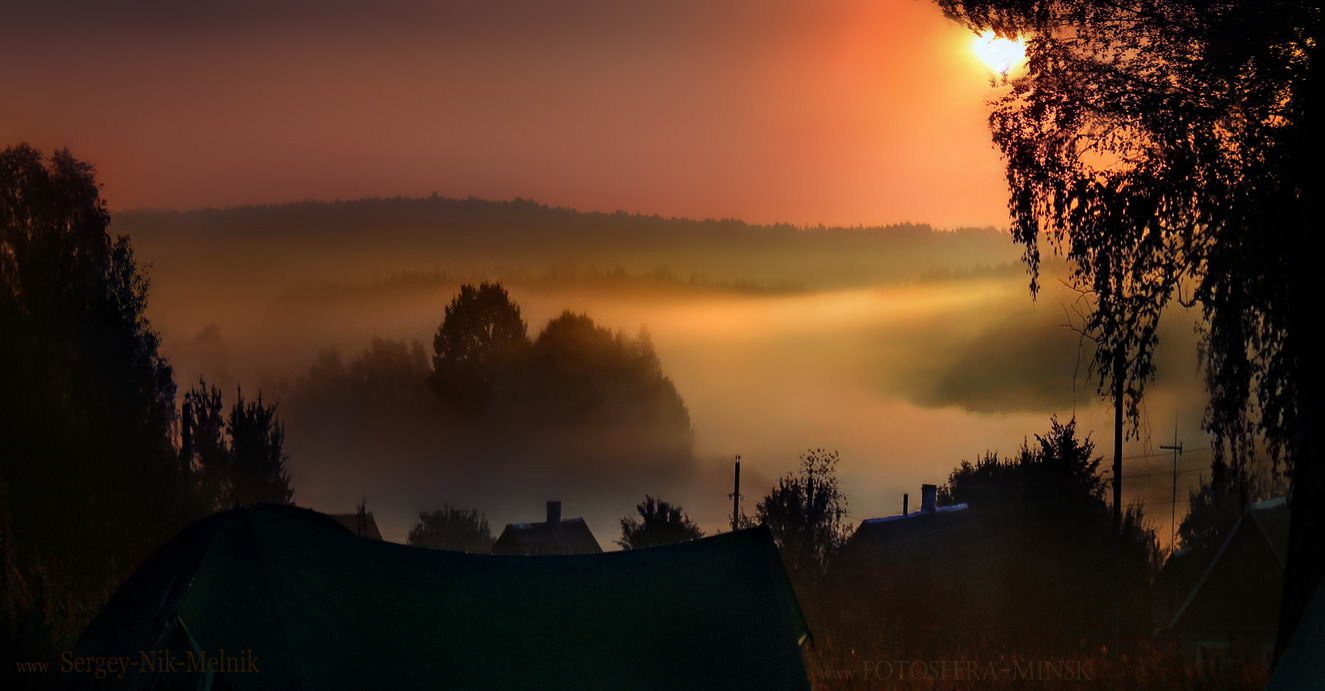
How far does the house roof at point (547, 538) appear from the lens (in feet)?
186

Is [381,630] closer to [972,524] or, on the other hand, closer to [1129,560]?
[1129,560]

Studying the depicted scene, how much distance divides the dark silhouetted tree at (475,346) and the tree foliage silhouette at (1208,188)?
5473 centimetres

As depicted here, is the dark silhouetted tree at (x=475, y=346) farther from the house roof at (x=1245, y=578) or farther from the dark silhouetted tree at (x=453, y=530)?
the house roof at (x=1245, y=578)

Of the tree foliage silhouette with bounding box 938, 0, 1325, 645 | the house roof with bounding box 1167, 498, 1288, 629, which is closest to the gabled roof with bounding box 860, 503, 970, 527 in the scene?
the house roof with bounding box 1167, 498, 1288, 629

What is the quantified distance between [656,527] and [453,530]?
111 feet

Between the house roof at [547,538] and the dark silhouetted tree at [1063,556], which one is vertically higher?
the dark silhouetted tree at [1063,556]

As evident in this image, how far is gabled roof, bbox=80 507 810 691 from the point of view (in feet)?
26.9

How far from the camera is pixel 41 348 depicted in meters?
36.2

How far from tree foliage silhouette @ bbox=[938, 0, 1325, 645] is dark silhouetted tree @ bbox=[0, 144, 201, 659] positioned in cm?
2662

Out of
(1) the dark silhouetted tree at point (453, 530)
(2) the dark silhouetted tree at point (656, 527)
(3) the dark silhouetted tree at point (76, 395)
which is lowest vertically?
(1) the dark silhouetted tree at point (453, 530)

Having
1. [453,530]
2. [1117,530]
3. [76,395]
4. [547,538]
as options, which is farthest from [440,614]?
[453,530]

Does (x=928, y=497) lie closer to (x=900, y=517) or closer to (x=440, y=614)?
(x=900, y=517)

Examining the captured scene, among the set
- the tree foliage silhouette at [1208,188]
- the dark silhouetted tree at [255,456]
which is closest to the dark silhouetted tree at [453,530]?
the dark silhouetted tree at [255,456]

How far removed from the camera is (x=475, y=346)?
6888 cm
